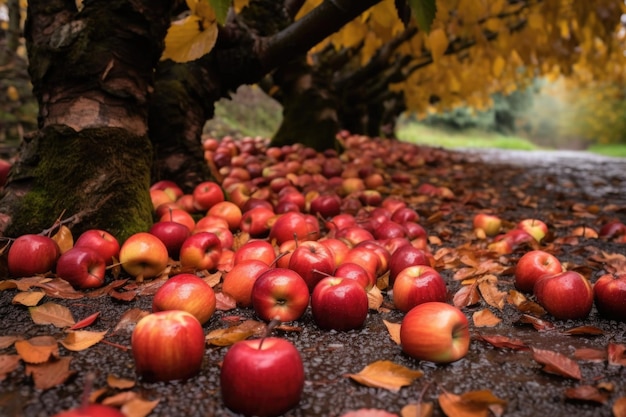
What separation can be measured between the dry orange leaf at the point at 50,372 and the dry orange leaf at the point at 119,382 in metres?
0.11

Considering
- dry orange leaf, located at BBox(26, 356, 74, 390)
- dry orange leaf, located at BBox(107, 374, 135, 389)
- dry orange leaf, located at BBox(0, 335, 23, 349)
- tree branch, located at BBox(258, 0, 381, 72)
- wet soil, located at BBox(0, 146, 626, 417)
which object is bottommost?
wet soil, located at BBox(0, 146, 626, 417)

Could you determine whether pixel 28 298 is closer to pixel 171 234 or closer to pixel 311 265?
pixel 171 234

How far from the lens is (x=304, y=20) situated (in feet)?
8.93

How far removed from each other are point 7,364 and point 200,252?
38.3 inches

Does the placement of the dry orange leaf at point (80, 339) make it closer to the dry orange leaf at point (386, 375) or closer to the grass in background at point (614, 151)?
the dry orange leaf at point (386, 375)

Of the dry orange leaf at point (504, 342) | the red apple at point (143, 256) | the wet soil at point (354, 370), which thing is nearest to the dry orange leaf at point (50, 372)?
the wet soil at point (354, 370)

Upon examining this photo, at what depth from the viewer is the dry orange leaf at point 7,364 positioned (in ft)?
3.93

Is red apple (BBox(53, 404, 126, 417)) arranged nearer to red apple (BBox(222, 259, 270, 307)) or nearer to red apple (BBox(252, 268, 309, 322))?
red apple (BBox(252, 268, 309, 322))

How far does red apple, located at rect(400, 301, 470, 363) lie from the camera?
1309 mm

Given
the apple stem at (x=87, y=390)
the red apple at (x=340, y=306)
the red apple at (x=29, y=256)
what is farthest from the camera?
the red apple at (x=29, y=256)

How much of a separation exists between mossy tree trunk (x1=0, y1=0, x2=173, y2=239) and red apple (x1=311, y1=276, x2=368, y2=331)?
1.21 m

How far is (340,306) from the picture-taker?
1527 mm

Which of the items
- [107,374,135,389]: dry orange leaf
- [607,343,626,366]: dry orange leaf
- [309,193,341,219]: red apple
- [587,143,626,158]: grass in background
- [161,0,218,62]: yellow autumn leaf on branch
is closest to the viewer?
[107,374,135,389]: dry orange leaf

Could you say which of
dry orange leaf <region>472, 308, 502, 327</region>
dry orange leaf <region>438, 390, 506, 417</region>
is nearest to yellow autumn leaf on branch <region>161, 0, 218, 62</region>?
dry orange leaf <region>472, 308, 502, 327</region>
